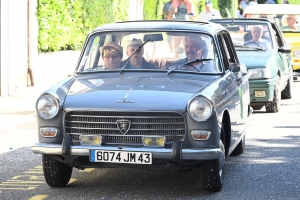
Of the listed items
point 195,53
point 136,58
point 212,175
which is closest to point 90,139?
point 212,175

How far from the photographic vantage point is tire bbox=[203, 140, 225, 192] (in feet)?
25.1

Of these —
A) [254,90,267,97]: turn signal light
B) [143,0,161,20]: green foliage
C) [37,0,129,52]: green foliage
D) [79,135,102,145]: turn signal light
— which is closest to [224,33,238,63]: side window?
[79,135,102,145]: turn signal light

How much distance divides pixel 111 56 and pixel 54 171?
58.8 inches

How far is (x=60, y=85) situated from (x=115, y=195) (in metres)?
1.21

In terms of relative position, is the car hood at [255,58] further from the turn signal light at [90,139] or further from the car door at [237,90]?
the turn signal light at [90,139]

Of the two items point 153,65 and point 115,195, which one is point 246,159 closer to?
point 153,65

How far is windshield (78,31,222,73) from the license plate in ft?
4.45

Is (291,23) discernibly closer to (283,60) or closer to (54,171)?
(283,60)

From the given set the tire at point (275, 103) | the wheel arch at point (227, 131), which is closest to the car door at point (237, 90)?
the wheel arch at point (227, 131)

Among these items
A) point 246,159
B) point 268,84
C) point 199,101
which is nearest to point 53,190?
point 199,101

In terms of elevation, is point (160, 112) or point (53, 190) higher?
point (160, 112)

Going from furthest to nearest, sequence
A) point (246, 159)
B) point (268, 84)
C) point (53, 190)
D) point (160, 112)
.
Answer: point (268, 84)
point (246, 159)
point (53, 190)
point (160, 112)

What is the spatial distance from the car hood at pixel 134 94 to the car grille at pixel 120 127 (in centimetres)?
7

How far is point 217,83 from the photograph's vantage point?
27.0 ft
